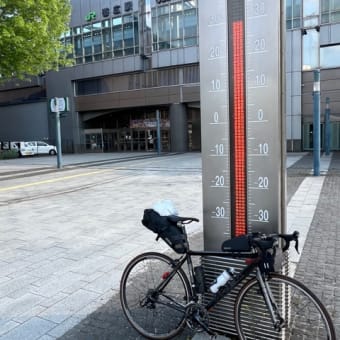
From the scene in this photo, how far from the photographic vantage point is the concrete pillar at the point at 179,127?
3538cm

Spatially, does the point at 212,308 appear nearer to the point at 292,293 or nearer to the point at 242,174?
the point at 292,293

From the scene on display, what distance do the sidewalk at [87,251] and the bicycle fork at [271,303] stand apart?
2.65 feet

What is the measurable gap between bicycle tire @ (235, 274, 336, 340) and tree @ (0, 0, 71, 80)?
13.2m

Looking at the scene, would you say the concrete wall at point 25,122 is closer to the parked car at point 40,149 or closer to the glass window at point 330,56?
the parked car at point 40,149

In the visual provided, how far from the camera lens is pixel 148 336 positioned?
10.1 feet

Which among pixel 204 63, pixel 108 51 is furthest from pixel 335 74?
pixel 204 63

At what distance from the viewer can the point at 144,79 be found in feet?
120

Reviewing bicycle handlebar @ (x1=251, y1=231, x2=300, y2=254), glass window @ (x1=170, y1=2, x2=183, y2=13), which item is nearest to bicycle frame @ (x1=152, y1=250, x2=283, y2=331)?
bicycle handlebar @ (x1=251, y1=231, x2=300, y2=254)

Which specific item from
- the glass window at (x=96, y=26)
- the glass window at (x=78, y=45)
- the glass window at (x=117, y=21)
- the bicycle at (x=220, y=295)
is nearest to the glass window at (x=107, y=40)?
the glass window at (x=96, y=26)

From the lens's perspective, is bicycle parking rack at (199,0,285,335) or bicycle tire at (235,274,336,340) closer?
bicycle tire at (235,274,336,340)

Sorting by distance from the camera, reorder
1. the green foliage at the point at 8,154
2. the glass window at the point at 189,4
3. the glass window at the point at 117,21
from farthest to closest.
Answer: the glass window at the point at 117,21, the glass window at the point at 189,4, the green foliage at the point at 8,154

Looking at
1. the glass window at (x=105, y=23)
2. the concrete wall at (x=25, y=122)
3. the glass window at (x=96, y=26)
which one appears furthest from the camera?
Answer: the concrete wall at (x=25, y=122)

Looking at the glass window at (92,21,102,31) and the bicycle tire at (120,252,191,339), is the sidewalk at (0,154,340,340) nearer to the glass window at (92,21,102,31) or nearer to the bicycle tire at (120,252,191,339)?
the bicycle tire at (120,252,191,339)

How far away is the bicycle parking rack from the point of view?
8.87 feet
